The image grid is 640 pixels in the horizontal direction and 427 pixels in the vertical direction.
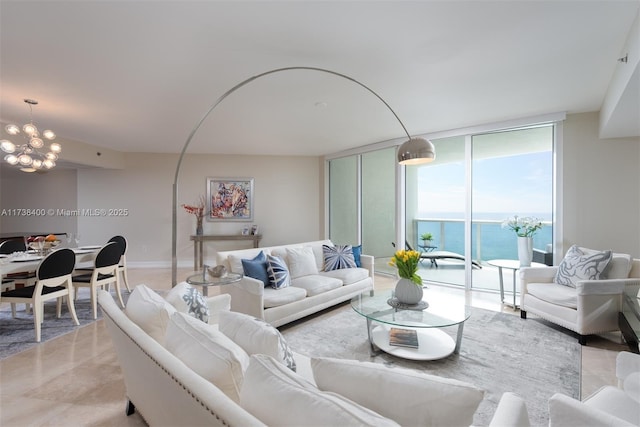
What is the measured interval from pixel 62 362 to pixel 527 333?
4.35 m

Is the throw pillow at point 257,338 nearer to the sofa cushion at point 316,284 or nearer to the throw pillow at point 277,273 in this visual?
the throw pillow at point 277,273

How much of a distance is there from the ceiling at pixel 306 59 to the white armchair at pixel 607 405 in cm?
213

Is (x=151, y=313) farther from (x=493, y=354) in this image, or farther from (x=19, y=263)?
(x=19, y=263)

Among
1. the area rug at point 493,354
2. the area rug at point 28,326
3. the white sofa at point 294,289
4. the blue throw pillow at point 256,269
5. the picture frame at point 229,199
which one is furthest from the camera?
the picture frame at point 229,199

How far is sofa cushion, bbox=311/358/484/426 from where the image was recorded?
83 centimetres

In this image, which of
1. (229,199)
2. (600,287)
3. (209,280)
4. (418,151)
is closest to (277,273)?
(209,280)

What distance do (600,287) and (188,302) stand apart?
3551mm

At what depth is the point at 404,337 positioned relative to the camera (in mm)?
2656

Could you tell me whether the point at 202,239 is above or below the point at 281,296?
Result: above

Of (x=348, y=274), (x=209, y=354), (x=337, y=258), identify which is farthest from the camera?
(x=337, y=258)

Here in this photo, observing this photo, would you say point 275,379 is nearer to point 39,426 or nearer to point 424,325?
point 424,325

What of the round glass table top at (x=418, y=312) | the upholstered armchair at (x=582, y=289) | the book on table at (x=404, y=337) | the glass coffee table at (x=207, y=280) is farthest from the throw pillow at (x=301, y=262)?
the upholstered armchair at (x=582, y=289)

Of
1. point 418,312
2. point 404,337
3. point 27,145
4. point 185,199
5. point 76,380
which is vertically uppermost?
point 27,145

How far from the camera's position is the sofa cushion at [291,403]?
729 millimetres
